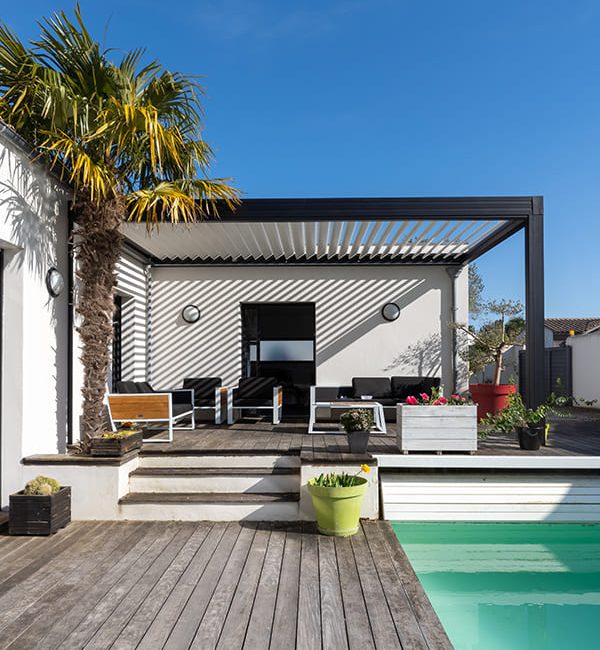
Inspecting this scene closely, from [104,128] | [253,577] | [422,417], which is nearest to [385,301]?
[422,417]

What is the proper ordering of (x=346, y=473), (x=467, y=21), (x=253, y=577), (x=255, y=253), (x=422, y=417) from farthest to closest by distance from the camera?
(x=255, y=253) → (x=467, y=21) → (x=422, y=417) → (x=346, y=473) → (x=253, y=577)

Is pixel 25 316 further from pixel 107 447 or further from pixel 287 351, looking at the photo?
pixel 287 351

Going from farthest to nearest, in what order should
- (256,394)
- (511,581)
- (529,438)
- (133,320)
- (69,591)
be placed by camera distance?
(133,320) → (256,394) → (529,438) → (511,581) → (69,591)

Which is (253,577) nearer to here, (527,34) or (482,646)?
(482,646)

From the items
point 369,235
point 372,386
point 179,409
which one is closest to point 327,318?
point 372,386

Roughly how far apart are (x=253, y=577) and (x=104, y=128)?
Answer: 3.71m

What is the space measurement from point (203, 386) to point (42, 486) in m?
4.66

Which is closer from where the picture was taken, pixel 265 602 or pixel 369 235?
pixel 265 602

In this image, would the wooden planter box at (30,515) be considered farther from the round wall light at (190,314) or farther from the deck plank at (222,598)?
the round wall light at (190,314)

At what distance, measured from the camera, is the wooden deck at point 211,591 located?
2568 mm

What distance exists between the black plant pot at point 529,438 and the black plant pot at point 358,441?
173cm

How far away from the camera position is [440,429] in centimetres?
513

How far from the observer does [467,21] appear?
833 cm

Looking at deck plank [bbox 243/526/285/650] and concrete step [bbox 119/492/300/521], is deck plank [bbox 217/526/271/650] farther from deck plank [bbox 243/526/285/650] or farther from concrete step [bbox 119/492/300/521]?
concrete step [bbox 119/492/300/521]
